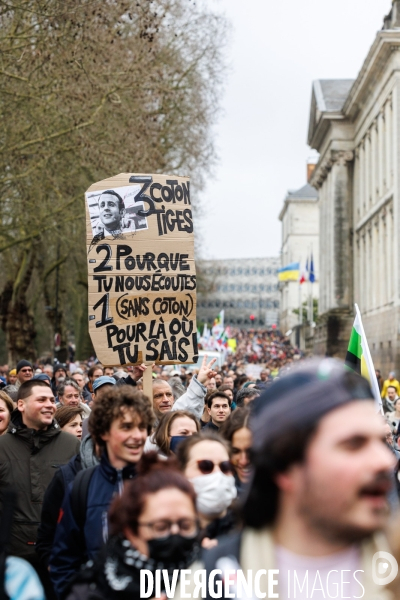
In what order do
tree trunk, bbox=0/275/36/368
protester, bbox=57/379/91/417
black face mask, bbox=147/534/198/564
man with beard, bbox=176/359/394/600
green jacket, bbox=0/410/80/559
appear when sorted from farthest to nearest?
tree trunk, bbox=0/275/36/368 → protester, bbox=57/379/91/417 → green jacket, bbox=0/410/80/559 → black face mask, bbox=147/534/198/564 → man with beard, bbox=176/359/394/600

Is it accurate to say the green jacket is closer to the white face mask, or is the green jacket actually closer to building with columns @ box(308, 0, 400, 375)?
the white face mask

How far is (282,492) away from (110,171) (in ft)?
73.4

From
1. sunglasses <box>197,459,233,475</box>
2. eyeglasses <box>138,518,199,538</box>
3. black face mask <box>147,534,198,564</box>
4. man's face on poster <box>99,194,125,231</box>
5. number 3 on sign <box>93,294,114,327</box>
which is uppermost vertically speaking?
man's face on poster <box>99,194,125,231</box>

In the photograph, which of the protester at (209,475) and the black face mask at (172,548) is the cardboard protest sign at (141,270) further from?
the black face mask at (172,548)

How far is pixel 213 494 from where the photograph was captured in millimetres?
3695

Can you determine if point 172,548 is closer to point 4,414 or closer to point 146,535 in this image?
point 146,535

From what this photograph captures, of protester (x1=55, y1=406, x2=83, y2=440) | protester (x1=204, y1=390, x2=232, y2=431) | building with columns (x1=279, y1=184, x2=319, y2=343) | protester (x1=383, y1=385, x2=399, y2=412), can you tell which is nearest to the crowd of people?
protester (x1=55, y1=406, x2=83, y2=440)

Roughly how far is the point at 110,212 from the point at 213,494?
5064 millimetres

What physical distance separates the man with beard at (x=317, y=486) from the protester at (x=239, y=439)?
7.19 feet

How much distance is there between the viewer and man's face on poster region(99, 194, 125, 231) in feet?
27.7

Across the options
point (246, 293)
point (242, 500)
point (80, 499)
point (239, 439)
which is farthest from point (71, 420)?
point (246, 293)

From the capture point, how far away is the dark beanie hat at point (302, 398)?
73.0 inches

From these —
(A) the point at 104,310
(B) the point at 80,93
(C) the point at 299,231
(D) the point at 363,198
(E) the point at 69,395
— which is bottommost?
(E) the point at 69,395

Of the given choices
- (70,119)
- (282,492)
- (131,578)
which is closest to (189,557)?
(131,578)
